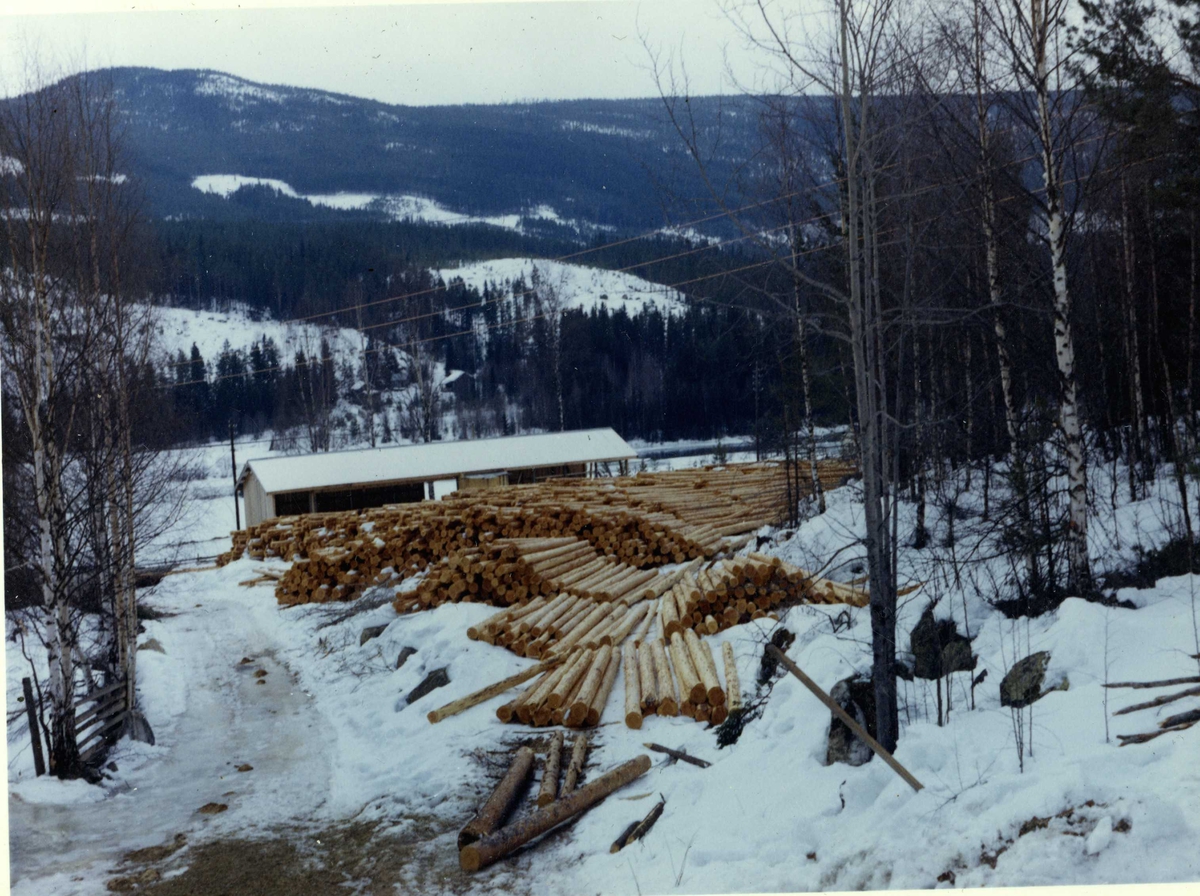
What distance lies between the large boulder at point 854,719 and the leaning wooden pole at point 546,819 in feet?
6.58

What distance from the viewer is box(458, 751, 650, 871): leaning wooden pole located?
6.54 m

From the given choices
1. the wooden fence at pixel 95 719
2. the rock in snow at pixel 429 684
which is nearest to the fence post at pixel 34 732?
the wooden fence at pixel 95 719

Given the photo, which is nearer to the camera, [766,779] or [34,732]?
[766,779]

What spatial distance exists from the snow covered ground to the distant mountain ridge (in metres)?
4.73

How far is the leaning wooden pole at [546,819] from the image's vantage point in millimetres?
6539

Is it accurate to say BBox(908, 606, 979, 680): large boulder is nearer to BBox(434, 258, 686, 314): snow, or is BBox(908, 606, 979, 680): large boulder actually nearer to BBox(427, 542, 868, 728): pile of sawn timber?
BBox(427, 542, 868, 728): pile of sawn timber

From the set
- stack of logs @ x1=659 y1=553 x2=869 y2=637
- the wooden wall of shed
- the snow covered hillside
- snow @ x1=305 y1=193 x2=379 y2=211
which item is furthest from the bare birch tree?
snow @ x1=305 y1=193 x2=379 y2=211

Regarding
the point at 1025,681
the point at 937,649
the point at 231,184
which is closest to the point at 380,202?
the point at 231,184

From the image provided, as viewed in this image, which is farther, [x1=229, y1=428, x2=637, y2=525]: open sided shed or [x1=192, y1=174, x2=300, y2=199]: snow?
[x1=192, y1=174, x2=300, y2=199]: snow

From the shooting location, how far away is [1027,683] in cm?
638

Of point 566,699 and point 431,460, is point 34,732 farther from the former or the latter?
point 431,460

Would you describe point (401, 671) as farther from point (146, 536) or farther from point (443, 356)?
point (443, 356)

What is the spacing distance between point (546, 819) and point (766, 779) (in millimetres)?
1846

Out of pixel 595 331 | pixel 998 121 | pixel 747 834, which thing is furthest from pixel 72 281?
pixel 595 331
